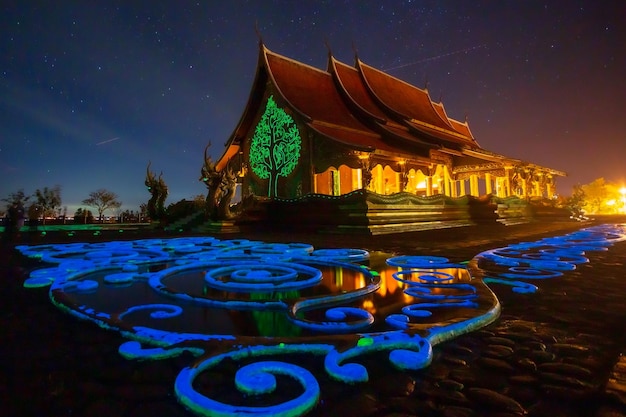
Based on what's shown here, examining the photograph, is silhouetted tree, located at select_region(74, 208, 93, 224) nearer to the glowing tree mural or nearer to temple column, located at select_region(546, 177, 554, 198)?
the glowing tree mural

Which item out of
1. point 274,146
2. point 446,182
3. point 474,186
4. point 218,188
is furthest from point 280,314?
point 474,186

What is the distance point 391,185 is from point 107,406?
19.1 meters

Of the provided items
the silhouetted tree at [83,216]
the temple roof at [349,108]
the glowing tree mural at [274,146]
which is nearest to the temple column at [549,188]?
the temple roof at [349,108]

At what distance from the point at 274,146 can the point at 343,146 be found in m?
4.12

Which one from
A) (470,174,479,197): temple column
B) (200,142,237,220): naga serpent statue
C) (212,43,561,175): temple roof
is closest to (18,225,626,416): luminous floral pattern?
(200,142,237,220): naga serpent statue

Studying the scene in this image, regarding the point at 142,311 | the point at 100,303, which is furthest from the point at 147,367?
the point at 100,303

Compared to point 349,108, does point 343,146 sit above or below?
below

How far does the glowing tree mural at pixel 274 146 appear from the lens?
13.6 metres

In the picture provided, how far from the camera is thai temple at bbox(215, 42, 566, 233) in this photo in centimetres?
1186

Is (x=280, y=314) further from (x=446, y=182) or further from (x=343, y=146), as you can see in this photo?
(x=446, y=182)

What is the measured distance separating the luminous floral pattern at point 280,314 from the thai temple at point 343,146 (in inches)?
248

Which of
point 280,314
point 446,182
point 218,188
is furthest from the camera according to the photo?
point 446,182

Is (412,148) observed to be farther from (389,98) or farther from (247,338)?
(247,338)

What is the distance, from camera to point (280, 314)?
1.84m
